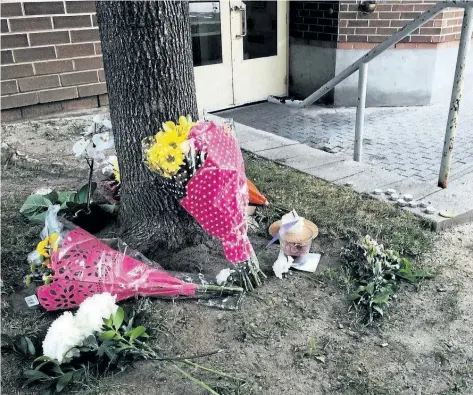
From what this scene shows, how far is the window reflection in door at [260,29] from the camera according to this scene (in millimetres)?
6171

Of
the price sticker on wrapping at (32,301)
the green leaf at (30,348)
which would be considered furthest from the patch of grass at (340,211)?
the green leaf at (30,348)

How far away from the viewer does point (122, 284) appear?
7.06 ft

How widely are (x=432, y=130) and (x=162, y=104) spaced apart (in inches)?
152

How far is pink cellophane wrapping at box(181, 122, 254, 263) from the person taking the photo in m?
2.13

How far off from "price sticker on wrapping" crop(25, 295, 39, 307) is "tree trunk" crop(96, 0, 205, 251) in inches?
20.4

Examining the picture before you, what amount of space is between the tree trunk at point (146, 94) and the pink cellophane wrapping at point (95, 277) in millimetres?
278

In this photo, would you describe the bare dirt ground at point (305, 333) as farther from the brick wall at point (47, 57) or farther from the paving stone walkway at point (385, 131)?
the brick wall at point (47, 57)

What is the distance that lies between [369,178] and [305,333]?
5.42 feet

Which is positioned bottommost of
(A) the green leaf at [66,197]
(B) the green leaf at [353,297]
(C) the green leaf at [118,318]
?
(B) the green leaf at [353,297]

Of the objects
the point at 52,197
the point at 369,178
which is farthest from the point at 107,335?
the point at 369,178

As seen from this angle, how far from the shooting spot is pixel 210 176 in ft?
6.98

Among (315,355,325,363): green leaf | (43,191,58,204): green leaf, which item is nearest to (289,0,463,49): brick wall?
(43,191,58,204): green leaf

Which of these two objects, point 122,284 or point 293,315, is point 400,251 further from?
point 122,284

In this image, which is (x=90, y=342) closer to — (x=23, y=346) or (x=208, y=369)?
(x=23, y=346)
